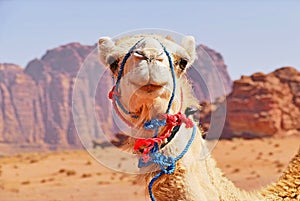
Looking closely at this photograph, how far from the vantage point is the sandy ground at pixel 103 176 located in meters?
18.6

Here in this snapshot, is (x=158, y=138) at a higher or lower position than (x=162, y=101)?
lower

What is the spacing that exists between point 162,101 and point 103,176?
2409 cm

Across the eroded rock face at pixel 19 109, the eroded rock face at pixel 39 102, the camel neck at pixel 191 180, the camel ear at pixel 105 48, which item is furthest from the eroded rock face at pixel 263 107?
the eroded rock face at pixel 19 109

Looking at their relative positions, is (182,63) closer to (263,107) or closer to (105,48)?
(105,48)

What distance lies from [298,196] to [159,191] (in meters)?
1.44

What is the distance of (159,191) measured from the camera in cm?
294

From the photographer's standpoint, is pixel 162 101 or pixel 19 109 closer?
pixel 162 101

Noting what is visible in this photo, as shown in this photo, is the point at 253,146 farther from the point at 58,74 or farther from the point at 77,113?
the point at 58,74

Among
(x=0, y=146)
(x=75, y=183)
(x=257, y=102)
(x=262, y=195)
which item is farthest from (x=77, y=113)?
(x=0, y=146)

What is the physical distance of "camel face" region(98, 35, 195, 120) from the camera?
2.67 metres

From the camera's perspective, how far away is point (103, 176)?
26.4 meters

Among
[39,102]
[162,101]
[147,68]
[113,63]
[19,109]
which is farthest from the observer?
[39,102]

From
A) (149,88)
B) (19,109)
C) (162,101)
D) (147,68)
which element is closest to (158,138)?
(162,101)

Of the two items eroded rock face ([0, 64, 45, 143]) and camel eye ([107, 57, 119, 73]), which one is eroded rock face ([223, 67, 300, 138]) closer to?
camel eye ([107, 57, 119, 73])
